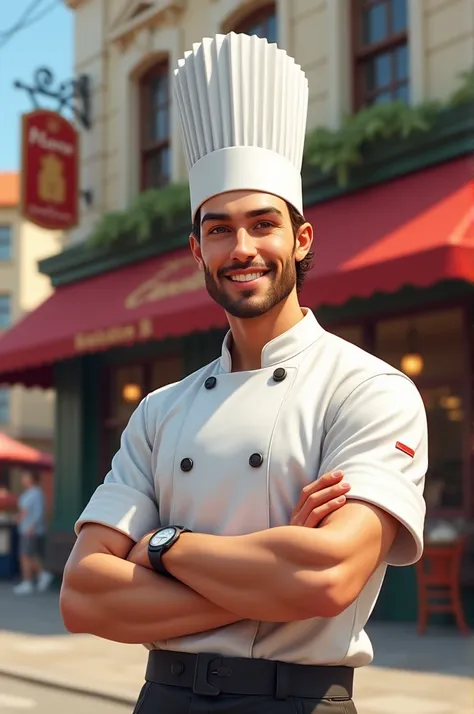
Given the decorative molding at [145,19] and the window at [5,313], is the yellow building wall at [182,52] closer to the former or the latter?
the decorative molding at [145,19]

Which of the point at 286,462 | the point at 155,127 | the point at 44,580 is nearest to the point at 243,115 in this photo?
the point at 286,462

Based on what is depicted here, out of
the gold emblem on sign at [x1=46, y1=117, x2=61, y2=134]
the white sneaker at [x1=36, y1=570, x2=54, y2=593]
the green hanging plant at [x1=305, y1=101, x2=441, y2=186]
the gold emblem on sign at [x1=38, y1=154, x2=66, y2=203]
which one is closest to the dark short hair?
the green hanging plant at [x1=305, y1=101, x2=441, y2=186]

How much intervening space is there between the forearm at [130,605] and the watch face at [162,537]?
7cm

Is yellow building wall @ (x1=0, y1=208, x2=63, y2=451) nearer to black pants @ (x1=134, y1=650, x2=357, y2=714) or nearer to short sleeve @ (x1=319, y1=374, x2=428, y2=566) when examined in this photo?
black pants @ (x1=134, y1=650, x2=357, y2=714)

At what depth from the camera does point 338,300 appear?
913 centimetres

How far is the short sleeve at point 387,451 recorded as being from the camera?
2.06 metres

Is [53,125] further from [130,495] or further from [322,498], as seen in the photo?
[322,498]

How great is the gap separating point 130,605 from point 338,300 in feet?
23.3

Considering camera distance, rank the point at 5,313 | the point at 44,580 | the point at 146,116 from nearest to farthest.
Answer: the point at 146,116 → the point at 44,580 → the point at 5,313

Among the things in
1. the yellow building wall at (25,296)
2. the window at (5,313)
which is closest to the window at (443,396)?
the yellow building wall at (25,296)

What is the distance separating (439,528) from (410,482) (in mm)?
7723

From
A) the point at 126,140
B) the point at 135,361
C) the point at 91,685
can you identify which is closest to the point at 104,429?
the point at 135,361

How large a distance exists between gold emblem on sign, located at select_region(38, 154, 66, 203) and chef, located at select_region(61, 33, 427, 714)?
12600 mm

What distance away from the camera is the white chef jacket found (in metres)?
2.11
